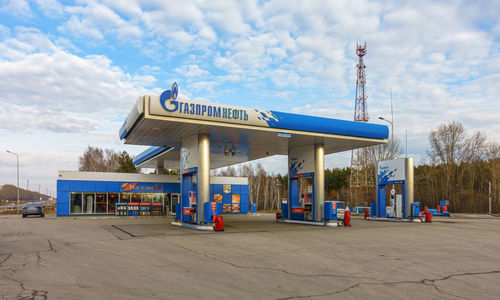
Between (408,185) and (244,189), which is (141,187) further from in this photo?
(408,185)

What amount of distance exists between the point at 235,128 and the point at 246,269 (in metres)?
11.3

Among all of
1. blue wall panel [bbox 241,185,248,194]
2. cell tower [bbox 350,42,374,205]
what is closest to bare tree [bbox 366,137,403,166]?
cell tower [bbox 350,42,374,205]

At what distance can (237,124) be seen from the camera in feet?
63.3

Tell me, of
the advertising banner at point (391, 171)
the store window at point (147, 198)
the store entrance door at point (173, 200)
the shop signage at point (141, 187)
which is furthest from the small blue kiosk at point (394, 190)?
the store window at point (147, 198)

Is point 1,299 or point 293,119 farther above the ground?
point 293,119

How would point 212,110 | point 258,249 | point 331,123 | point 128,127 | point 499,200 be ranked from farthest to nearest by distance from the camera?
point 499,200 < point 331,123 < point 128,127 < point 212,110 < point 258,249

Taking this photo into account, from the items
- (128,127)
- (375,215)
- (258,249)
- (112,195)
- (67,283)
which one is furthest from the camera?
(112,195)

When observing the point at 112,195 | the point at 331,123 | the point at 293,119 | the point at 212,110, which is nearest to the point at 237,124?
the point at 212,110

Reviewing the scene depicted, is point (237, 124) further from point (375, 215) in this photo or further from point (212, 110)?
point (375, 215)

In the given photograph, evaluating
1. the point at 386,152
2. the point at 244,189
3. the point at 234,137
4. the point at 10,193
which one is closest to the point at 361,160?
the point at 386,152

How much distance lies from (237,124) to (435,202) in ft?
149

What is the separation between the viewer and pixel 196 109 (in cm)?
1808

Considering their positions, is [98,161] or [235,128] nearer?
[235,128]

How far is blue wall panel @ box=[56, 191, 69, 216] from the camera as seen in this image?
32.6 metres
